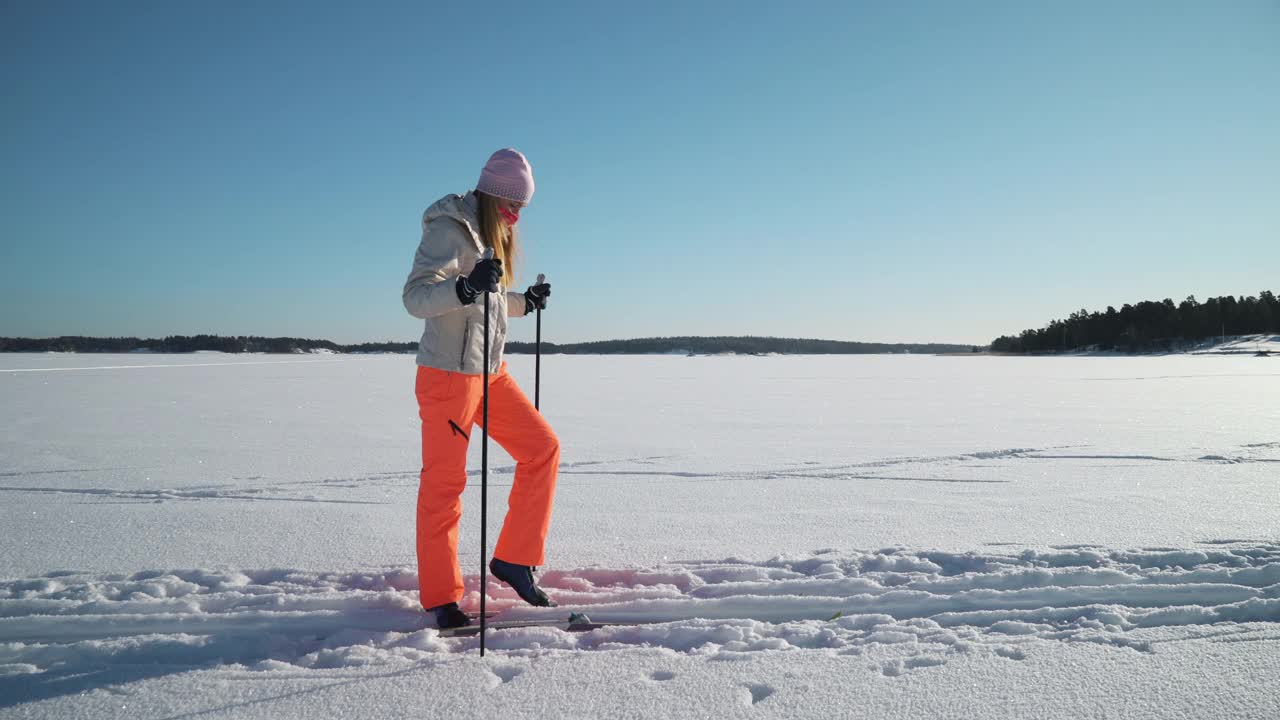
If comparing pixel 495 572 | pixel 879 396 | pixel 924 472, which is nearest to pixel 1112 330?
pixel 879 396

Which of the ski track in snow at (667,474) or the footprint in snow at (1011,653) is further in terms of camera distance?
the ski track in snow at (667,474)

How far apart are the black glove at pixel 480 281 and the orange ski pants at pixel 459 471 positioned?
0.30m

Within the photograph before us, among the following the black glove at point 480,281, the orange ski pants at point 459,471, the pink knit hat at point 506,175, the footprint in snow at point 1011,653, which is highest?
the pink knit hat at point 506,175

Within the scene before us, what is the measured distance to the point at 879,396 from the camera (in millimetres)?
12547

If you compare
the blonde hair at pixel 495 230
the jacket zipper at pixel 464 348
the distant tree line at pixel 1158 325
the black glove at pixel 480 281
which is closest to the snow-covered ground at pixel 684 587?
the jacket zipper at pixel 464 348

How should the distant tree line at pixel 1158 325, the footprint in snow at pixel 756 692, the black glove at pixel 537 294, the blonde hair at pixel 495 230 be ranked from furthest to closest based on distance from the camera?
the distant tree line at pixel 1158 325
the black glove at pixel 537 294
the blonde hair at pixel 495 230
the footprint in snow at pixel 756 692

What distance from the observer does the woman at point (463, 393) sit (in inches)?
85.3

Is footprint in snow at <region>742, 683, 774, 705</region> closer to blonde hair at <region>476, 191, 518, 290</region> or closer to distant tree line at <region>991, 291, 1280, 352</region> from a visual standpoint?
blonde hair at <region>476, 191, 518, 290</region>

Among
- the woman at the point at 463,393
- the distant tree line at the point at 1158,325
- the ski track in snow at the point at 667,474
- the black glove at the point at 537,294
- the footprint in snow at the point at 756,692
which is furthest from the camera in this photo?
the distant tree line at the point at 1158,325

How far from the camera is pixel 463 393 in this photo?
2199mm

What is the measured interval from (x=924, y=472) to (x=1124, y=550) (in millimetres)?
2106

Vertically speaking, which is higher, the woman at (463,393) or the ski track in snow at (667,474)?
the woman at (463,393)

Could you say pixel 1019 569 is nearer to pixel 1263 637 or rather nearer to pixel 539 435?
pixel 1263 637

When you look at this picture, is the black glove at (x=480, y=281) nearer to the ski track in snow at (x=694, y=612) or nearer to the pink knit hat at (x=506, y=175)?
the pink knit hat at (x=506, y=175)
